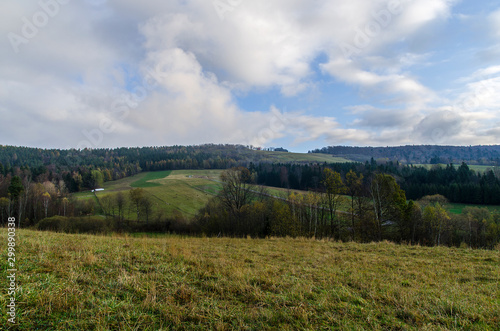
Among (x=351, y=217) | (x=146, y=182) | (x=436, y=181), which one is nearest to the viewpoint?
(x=351, y=217)

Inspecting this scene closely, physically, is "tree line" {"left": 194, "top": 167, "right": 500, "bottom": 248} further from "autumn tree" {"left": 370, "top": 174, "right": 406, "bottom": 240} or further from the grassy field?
the grassy field

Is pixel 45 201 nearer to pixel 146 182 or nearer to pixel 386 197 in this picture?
pixel 146 182

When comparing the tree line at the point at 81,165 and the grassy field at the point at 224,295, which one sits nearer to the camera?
the grassy field at the point at 224,295

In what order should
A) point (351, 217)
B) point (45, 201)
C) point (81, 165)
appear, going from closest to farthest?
point (351, 217), point (45, 201), point (81, 165)

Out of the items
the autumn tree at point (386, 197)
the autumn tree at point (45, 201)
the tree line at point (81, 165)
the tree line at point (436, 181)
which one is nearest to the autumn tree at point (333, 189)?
the autumn tree at point (386, 197)

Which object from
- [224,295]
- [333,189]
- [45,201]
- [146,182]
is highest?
[224,295]

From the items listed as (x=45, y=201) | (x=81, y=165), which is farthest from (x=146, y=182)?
(x=45, y=201)

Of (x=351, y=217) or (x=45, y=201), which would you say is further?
(x=45, y=201)

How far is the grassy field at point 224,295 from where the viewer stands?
11.3ft

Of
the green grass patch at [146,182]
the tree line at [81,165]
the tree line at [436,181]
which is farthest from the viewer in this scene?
the green grass patch at [146,182]

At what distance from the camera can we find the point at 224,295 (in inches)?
177

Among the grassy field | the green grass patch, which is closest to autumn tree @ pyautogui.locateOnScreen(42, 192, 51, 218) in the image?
the green grass patch

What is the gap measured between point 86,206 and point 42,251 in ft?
235

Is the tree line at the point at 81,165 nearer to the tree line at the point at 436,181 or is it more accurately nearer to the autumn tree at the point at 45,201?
the autumn tree at the point at 45,201
